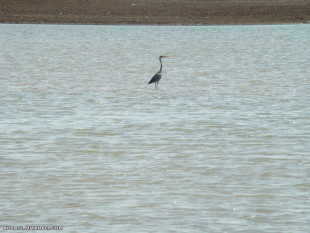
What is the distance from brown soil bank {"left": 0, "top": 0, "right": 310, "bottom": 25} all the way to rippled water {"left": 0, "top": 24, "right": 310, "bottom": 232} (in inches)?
809

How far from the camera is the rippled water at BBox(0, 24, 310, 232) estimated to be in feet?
27.1

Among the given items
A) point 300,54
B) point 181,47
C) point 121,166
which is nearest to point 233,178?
point 121,166

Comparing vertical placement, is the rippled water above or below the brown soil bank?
above

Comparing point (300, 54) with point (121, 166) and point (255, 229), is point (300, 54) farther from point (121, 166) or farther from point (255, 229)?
point (255, 229)

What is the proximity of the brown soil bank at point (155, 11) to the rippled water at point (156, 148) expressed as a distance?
20544mm

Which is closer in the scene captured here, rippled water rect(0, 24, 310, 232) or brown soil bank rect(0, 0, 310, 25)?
rippled water rect(0, 24, 310, 232)

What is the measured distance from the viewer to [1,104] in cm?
1684

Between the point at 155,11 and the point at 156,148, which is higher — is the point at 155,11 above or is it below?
below

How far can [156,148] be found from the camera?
11969 millimetres

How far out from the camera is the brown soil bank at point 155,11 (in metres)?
47.5

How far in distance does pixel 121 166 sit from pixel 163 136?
242 centimetres

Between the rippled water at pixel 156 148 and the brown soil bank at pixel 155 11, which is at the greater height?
the rippled water at pixel 156 148

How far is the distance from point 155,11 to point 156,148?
126 ft

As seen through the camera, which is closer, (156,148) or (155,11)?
(156,148)
